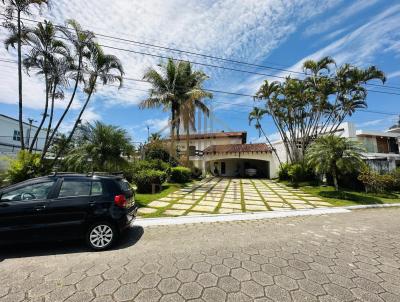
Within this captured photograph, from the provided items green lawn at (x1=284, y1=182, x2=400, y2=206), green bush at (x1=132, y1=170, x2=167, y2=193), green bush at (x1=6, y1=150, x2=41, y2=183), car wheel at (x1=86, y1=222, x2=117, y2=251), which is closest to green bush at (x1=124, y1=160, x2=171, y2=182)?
green bush at (x1=132, y1=170, x2=167, y2=193)

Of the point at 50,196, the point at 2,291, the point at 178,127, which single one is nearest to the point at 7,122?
the point at 178,127

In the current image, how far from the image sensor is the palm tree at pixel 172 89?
1670 centimetres

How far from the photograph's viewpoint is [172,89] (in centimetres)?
1677

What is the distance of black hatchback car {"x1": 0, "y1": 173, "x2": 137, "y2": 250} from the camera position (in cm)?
411

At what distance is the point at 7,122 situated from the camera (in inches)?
936

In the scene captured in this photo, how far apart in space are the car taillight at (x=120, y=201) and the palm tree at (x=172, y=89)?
12105 mm

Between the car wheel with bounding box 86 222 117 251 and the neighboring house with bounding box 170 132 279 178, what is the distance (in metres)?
16.3

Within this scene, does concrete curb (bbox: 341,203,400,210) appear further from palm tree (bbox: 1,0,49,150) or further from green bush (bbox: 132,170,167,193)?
palm tree (bbox: 1,0,49,150)

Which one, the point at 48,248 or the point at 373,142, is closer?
the point at 48,248

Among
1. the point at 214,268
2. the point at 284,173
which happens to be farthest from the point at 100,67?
the point at 284,173

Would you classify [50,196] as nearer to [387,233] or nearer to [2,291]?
[2,291]

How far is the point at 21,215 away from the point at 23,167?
4140mm

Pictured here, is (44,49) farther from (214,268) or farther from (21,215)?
(214,268)

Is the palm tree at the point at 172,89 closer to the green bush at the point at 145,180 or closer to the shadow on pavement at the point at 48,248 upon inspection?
the green bush at the point at 145,180
